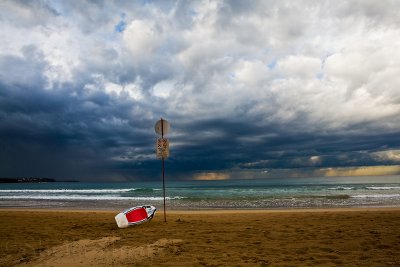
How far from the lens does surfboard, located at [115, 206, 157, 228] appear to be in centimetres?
1033

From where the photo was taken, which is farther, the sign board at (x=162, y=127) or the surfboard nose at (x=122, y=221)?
the sign board at (x=162, y=127)

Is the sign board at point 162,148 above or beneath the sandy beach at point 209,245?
above

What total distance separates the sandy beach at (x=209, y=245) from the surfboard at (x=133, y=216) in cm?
28

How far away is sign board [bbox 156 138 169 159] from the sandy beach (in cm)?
241

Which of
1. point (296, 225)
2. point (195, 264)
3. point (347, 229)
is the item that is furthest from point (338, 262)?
point (296, 225)

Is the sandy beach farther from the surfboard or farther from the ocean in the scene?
the ocean

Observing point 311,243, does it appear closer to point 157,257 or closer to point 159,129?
point 157,257

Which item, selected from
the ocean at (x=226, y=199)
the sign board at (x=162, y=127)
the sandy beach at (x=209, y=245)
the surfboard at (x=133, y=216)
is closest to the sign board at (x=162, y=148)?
the sign board at (x=162, y=127)

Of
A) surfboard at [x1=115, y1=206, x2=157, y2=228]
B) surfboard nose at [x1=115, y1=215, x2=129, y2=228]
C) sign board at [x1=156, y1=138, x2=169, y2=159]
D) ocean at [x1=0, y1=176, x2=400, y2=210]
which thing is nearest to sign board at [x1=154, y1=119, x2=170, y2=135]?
sign board at [x1=156, y1=138, x2=169, y2=159]

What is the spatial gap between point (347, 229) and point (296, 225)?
1.58 meters

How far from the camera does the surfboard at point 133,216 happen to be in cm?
1033

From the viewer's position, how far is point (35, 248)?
24.2 feet

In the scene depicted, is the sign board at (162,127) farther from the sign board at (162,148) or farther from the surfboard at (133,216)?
the surfboard at (133,216)

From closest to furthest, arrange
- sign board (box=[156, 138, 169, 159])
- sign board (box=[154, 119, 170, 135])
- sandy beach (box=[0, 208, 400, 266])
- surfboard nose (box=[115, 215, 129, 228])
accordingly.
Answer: sandy beach (box=[0, 208, 400, 266])
surfboard nose (box=[115, 215, 129, 228])
sign board (box=[156, 138, 169, 159])
sign board (box=[154, 119, 170, 135])
